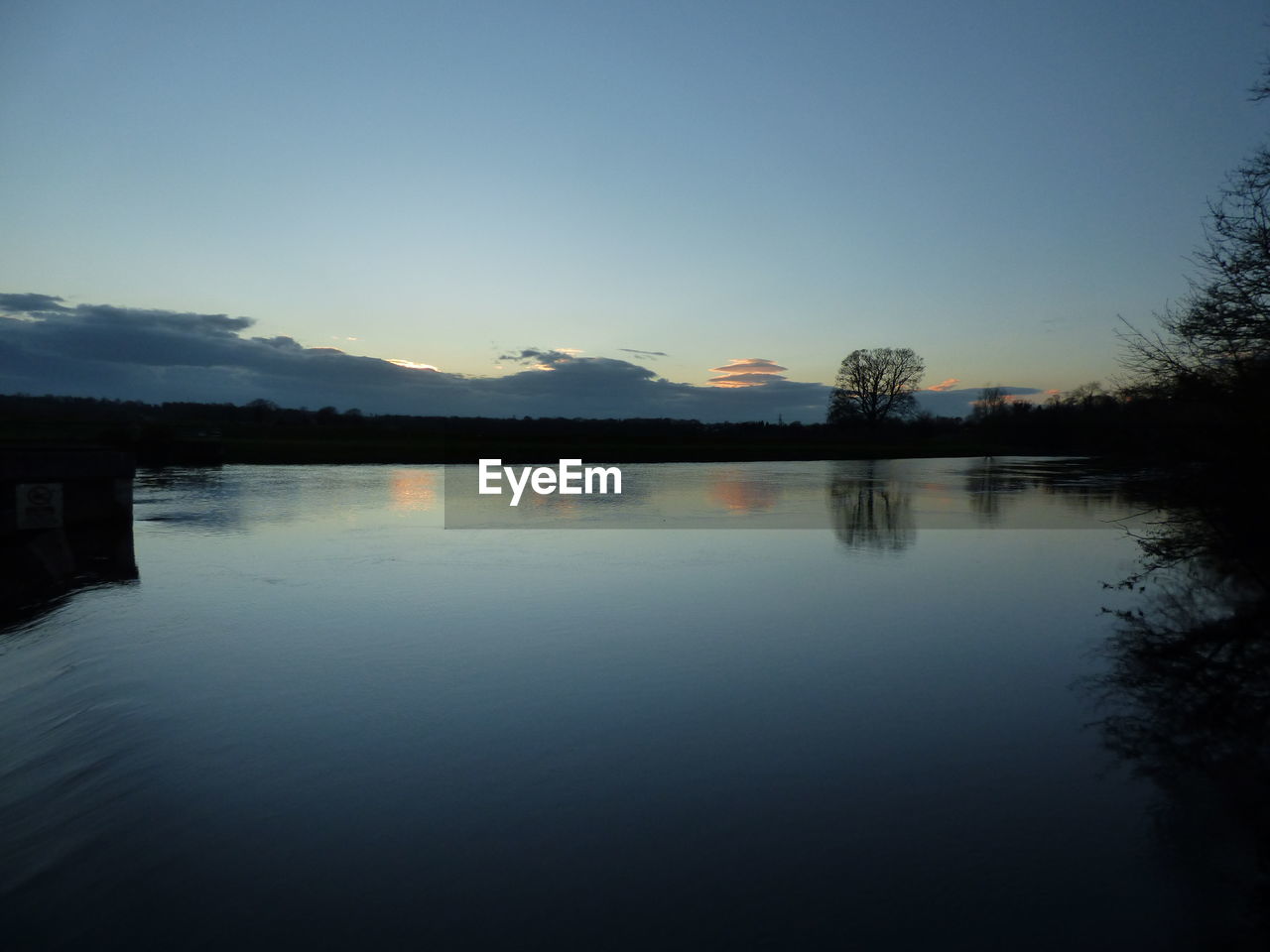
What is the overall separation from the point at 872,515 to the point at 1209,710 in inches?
494

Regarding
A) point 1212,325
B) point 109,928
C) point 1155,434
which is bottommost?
point 109,928

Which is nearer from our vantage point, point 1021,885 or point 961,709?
point 1021,885

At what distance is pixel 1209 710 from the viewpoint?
18.2ft

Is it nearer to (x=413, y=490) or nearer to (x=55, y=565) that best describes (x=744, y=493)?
(x=413, y=490)

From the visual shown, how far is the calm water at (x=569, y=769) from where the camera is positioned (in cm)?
324

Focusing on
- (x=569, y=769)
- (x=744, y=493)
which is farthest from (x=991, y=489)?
(x=569, y=769)

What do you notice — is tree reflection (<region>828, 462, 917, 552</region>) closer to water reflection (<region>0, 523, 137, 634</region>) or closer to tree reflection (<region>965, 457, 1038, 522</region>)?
tree reflection (<region>965, 457, 1038, 522</region>)

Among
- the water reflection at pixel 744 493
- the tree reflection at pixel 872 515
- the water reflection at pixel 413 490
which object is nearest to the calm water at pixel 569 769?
the tree reflection at pixel 872 515

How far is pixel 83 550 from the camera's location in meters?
11.9

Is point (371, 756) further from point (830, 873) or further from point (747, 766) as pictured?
point (830, 873)

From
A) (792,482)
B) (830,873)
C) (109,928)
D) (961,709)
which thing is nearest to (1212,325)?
(961,709)

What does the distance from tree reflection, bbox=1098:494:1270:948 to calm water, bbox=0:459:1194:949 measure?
21 cm

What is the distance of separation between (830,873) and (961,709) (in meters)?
2.56

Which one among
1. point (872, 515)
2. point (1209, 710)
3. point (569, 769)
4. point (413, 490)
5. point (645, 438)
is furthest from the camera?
point (645, 438)
